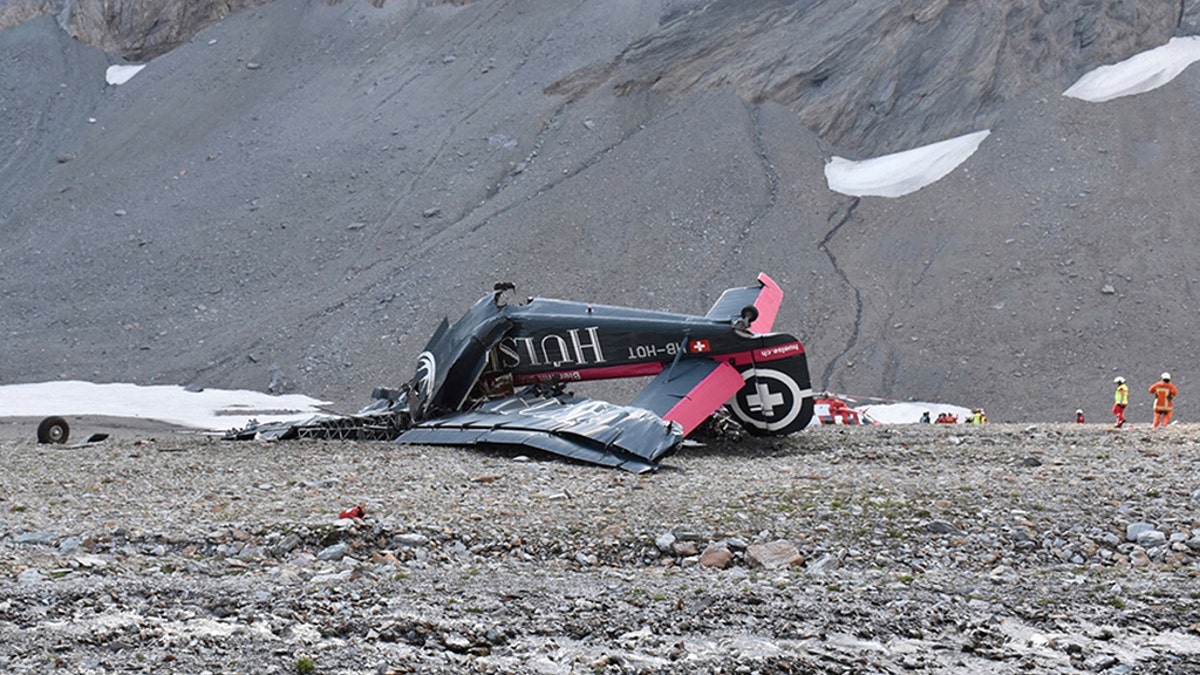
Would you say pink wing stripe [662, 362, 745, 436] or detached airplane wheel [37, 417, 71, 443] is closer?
pink wing stripe [662, 362, 745, 436]

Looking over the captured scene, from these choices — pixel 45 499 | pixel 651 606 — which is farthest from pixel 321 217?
pixel 651 606

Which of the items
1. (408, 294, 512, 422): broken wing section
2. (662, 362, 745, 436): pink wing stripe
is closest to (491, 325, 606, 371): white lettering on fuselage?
(408, 294, 512, 422): broken wing section

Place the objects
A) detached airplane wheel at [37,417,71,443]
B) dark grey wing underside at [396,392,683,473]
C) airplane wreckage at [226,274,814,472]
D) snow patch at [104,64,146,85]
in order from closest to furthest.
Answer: dark grey wing underside at [396,392,683,473]
airplane wreckage at [226,274,814,472]
detached airplane wheel at [37,417,71,443]
snow patch at [104,64,146,85]

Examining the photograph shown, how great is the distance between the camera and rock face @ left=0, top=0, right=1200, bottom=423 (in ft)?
140

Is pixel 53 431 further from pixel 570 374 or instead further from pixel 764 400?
pixel 764 400

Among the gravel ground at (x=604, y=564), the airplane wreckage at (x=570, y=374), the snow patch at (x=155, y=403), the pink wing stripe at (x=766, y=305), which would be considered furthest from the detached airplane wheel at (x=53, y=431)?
the pink wing stripe at (x=766, y=305)

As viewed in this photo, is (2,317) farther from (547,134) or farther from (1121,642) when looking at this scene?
(1121,642)

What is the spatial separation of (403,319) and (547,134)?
1467 centimetres

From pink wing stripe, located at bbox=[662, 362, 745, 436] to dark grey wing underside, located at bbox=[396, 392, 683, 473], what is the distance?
3.67 feet

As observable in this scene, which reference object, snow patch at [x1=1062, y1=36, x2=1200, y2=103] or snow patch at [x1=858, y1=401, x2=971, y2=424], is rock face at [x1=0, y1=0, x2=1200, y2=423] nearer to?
snow patch at [x1=1062, y1=36, x2=1200, y2=103]

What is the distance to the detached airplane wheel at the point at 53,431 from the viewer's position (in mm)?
20906

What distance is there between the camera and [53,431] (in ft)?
69.2

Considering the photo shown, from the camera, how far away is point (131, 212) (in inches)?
2078

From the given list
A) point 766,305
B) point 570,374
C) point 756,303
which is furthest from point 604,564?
point 766,305
